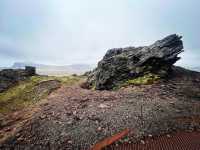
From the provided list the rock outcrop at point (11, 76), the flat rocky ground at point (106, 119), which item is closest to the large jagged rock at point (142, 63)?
the flat rocky ground at point (106, 119)

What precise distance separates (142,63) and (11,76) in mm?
16419

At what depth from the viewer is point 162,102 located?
9672 mm

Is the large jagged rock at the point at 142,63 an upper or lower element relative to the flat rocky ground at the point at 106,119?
upper

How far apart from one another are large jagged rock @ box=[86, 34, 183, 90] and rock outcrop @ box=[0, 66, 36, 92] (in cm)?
1066

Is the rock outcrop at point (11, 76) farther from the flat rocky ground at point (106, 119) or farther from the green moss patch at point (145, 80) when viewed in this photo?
the green moss patch at point (145, 80)

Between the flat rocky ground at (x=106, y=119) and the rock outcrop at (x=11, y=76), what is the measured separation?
43.2ft

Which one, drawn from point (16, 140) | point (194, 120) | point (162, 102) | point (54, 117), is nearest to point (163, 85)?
point (162, 102)

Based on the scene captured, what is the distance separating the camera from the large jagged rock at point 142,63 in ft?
49.4

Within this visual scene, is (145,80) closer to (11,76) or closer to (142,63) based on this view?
(142,63)

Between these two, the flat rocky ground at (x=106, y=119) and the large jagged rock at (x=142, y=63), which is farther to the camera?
the large jagged rock at (x=142, y=63)

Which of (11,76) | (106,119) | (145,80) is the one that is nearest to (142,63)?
(145,80)

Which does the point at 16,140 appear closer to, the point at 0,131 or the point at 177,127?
the point at 0,131

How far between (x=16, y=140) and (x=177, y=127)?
6302mm

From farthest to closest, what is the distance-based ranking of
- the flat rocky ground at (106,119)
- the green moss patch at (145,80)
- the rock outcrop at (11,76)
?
the rock outcrop at (11,76) < the green moss patch at (145,80) < the flat rocky ground at (106,119)
